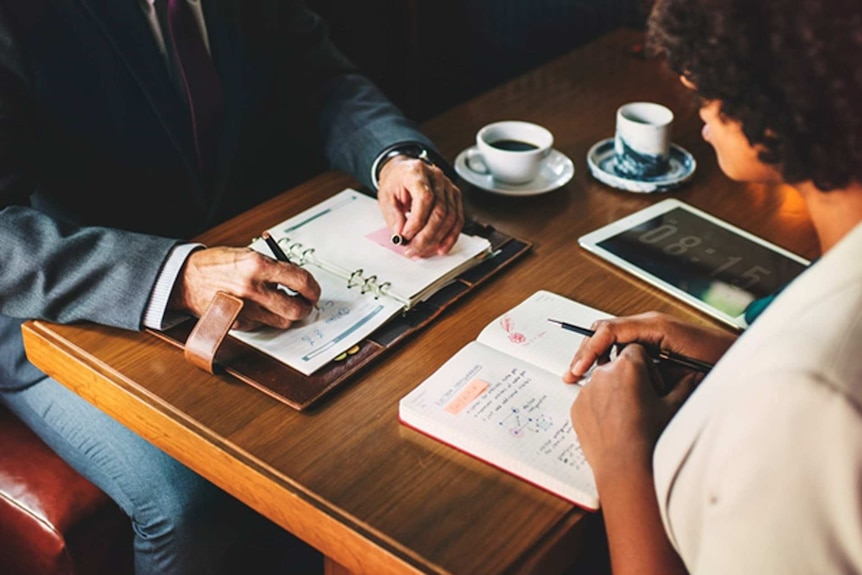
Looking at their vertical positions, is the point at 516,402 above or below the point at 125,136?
below

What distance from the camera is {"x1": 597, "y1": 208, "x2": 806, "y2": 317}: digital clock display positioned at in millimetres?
1248

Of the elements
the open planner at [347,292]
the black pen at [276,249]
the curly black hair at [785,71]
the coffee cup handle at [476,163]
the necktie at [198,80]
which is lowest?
the coffee cup handle at [476,163]

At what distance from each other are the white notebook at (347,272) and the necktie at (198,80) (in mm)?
272

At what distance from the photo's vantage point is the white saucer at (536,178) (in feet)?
4.83

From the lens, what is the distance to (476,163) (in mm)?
1560

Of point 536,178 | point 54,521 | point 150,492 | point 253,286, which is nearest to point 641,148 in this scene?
point 536,178

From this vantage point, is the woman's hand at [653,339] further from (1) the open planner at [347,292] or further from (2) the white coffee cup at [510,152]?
(2) the white coffee cup at [510,152]

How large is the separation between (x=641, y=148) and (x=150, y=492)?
39.1 inches

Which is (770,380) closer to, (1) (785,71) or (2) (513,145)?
(1) (785,71)

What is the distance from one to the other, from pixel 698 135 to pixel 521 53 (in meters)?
1.18

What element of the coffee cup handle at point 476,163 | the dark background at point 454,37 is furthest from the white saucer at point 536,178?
the dark background at point 454,37

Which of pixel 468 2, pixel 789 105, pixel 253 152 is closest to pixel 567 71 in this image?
pixel 253 152

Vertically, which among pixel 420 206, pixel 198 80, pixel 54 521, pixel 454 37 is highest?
pixel 198 80

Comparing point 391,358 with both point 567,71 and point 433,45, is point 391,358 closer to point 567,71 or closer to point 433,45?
point 567,71
